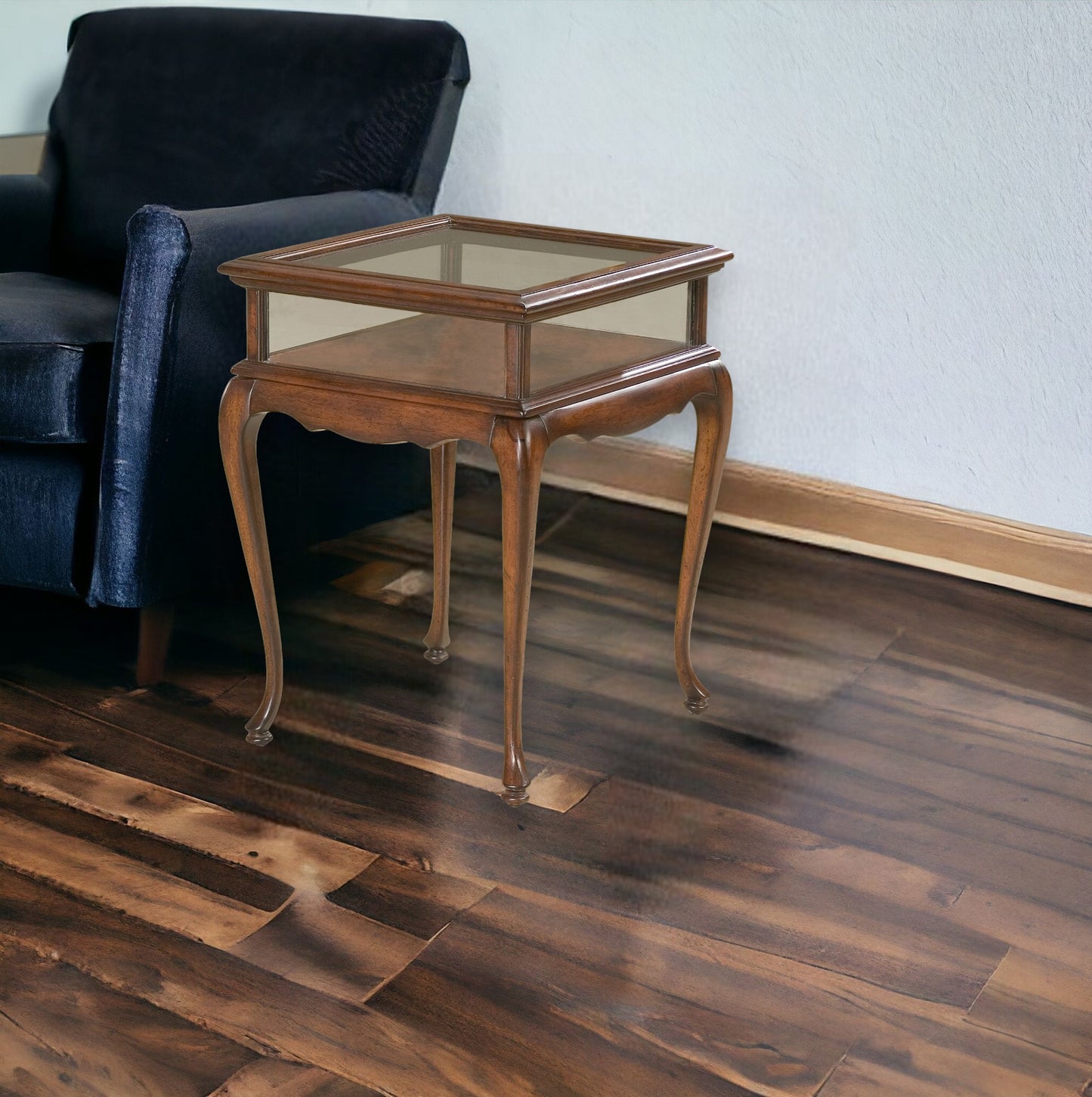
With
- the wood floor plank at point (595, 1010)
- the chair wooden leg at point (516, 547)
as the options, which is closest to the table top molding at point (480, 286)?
the chair wooden leg at point (516, 547)

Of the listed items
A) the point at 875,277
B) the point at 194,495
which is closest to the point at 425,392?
the point at 194,495

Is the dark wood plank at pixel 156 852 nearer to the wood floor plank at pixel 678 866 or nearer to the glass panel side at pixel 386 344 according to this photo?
the wood floor plank at pixel 678 866

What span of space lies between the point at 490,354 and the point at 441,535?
455mm

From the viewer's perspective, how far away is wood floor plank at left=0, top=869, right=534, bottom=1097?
107 centimetres

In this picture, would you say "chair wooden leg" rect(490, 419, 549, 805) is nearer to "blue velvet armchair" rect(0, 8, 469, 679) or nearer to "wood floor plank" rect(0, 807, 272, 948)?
"wood floor plank" rect(0, 807, 272, 948)

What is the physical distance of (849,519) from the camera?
214 centimetres

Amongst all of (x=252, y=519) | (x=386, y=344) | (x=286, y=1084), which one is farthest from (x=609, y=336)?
(x=286, y=1084)

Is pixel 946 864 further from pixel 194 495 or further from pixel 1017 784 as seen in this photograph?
pixel 194 495

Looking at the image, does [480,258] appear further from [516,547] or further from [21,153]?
[21,153]

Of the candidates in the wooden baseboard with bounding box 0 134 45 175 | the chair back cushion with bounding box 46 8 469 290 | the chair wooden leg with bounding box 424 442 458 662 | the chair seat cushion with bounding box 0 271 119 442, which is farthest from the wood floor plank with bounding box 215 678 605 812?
the wooden baseboard with bounding box 0 134 45 175

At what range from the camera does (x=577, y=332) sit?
4.54ft

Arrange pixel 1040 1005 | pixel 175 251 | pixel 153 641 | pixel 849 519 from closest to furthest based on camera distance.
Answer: pixel 1040 1005, pixel 175 251, pixel 153 641, pixel 849 519

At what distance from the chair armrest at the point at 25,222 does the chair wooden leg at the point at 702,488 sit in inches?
45.3

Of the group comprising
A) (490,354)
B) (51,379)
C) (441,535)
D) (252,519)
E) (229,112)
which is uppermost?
(229,112)
